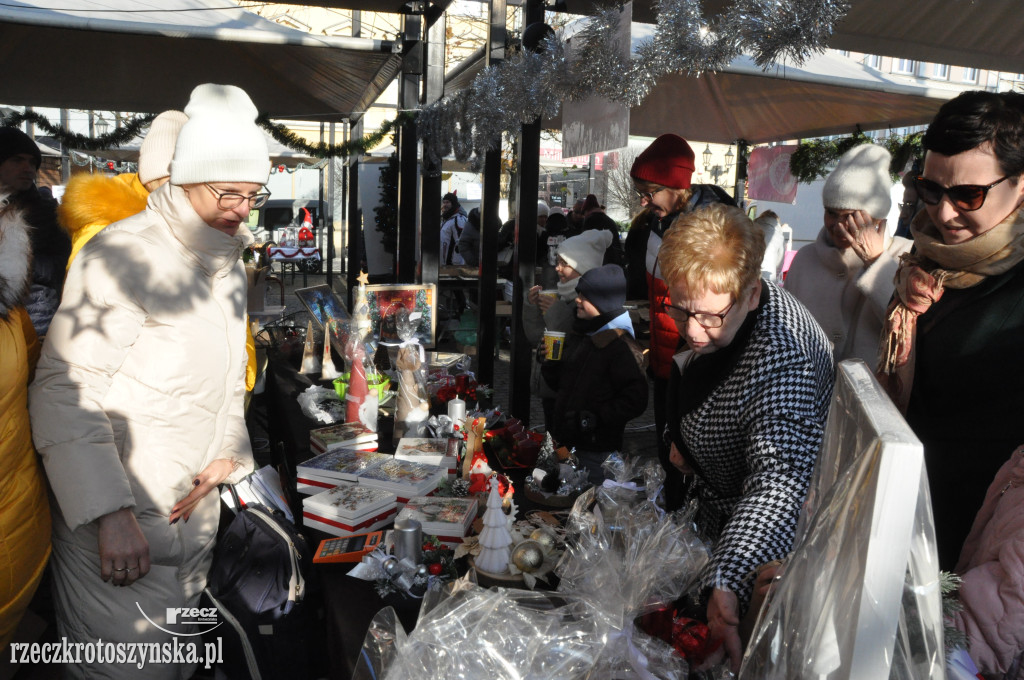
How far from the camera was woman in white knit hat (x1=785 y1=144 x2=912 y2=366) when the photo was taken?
2.56 meters

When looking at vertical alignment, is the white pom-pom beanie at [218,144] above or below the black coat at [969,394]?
above

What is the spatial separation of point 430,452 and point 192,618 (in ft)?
3.01

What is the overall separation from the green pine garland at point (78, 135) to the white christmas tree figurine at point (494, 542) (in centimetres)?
645

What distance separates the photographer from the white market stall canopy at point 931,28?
4086mm

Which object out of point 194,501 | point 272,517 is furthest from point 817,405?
point 194,501

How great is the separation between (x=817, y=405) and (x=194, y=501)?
169 cm

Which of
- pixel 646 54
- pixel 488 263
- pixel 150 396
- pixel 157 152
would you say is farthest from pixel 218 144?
pixel 488 263

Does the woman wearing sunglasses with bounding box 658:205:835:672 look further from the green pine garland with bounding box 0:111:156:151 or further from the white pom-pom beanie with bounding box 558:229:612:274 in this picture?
the green pine garland with bounding box 0:111:156:151

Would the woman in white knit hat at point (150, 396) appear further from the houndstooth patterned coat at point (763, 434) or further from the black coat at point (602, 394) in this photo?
the black coat at point (602, 394)

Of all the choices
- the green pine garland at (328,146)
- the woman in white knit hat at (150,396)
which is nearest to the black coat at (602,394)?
the woman in white knit hat at (150,396)

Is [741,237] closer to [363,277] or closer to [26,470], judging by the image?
[26,470]

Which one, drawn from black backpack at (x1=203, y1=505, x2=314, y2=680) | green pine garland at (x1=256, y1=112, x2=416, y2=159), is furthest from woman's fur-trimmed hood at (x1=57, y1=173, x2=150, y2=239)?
green pine garland at (x1=256, y1=112, x2=416, y2=159)

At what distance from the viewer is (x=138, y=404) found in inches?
74.4

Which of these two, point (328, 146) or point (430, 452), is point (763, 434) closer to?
point (430, 452)
